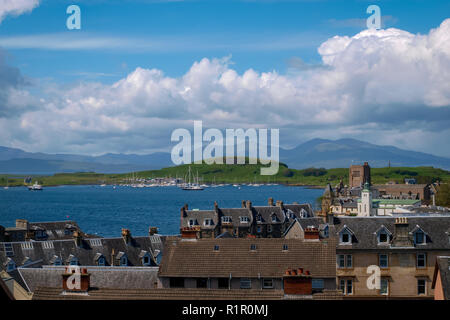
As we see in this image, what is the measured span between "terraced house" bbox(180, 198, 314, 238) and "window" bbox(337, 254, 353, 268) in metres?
38.4

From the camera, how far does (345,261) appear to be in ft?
144

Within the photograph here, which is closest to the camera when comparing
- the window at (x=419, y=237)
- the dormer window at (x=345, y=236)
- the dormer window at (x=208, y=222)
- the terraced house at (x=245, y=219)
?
the window at (x=419, y=237)

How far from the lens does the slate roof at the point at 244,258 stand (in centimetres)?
3656

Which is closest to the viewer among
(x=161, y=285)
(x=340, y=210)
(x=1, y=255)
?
(x=161, y=285)

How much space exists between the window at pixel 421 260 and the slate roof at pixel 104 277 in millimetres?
19774

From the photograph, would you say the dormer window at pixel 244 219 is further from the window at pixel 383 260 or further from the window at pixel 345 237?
the window at pixel 383 260

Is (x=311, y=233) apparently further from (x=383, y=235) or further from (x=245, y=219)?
(x=245, y=219)

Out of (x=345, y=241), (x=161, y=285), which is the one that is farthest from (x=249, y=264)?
(x=345, y=241)

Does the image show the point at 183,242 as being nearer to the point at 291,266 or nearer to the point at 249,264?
the point at 249,264

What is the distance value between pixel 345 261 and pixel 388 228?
4.60 metres

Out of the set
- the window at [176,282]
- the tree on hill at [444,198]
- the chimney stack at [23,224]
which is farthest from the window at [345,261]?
the tree on hill at [444,198]

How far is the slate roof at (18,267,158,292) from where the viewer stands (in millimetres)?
37438
